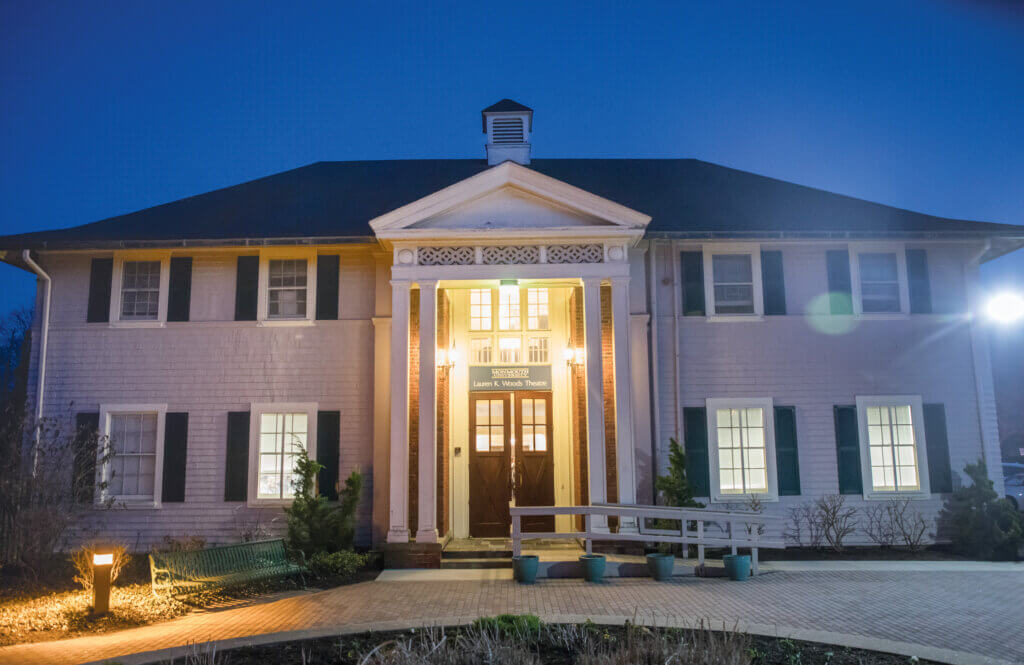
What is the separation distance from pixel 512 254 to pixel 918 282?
787 cm

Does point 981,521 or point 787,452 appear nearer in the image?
point 981,521

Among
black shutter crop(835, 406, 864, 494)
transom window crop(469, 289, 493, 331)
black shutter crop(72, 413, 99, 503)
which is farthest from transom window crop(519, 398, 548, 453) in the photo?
black shutter crop(72, 413, 99, 503)

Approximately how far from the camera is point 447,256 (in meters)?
13.0

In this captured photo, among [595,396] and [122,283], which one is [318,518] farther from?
[122,283]

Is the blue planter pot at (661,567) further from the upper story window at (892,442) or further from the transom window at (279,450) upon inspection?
the transom window at (279,450)

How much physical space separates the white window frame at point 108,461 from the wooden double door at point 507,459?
565 centimetres

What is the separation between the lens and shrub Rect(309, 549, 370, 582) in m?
11.3

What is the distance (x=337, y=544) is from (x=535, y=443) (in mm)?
4167

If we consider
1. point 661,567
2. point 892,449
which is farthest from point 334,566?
point 892,449

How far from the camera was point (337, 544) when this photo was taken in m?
12.1

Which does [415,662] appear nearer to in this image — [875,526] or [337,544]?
[337,544]

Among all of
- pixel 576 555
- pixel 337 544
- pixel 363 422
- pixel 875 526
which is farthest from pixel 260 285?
pixel 875 526

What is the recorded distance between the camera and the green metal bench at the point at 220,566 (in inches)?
388

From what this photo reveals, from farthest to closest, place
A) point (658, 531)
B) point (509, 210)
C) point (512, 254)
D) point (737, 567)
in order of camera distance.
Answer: point (509, 210)
point (512, 254)
point (658, 531)
point (737, 567)
